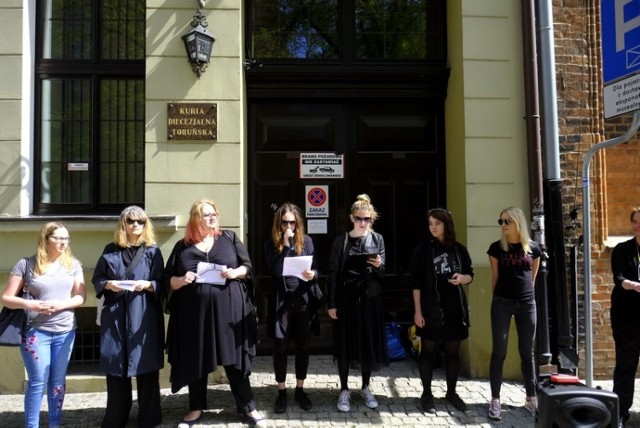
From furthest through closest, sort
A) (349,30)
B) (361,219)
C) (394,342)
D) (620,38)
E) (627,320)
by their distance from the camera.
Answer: (349,30) → (394,342) → (361,219) → (627,320) → (620,38)

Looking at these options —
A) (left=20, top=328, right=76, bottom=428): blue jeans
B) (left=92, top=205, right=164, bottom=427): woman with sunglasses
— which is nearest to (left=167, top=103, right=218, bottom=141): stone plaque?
(left=92, top=205, right=164, bottom=427): woman with sunglasses

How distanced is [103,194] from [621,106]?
201 inches

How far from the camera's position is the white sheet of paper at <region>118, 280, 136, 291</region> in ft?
13.4

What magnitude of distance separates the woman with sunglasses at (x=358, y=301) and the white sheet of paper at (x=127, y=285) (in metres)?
1.71

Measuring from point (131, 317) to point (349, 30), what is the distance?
411 cm

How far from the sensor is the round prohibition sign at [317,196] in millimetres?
6219

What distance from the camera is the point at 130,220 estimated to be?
4223 millimetres

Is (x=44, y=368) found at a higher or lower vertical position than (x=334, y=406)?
higher

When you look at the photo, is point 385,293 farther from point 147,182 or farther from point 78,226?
point 78,226

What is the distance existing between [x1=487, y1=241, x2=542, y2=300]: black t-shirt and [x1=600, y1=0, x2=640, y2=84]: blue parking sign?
158 cm

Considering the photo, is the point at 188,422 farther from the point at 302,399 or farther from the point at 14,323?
the point at 14,323

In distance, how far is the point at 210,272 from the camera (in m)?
4.28

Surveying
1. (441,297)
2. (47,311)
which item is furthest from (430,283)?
(47,311)

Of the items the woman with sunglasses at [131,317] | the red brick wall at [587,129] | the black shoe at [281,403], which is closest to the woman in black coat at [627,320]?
the red brick wall at [587,129]
